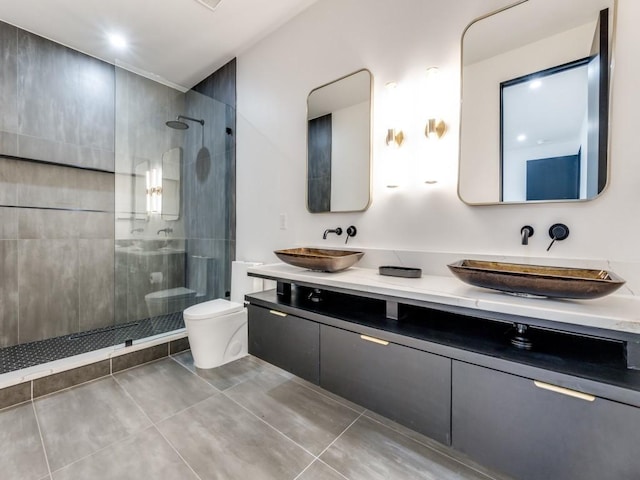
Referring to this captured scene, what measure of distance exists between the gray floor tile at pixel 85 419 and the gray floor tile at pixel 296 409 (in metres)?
0.59

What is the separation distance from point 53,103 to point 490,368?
12.1ft

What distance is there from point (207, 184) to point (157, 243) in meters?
0.73

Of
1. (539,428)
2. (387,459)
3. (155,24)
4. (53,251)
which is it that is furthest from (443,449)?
(155,24)

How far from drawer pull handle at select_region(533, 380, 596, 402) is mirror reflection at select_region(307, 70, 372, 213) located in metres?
1.26

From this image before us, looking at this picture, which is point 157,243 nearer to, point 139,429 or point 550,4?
point 139,429

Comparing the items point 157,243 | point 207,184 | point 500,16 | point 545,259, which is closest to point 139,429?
point 157,243

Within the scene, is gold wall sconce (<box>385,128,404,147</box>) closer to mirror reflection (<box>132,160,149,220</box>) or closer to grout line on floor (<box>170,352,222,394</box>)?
grout line on floor (<box>170,352,222,394</box>)

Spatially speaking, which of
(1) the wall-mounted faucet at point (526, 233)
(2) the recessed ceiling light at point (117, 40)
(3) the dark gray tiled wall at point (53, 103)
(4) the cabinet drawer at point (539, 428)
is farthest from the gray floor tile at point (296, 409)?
(2) the recessed ceiling light at point (117, 40)

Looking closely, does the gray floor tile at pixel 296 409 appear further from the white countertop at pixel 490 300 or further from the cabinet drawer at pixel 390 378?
the white countertop at pixel 490 300

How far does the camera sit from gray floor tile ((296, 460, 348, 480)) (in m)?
1.24

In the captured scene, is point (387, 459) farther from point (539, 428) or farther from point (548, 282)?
point (548, 282)

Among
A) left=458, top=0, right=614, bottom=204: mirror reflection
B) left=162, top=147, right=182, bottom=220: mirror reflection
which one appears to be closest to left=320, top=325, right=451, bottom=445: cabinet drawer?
left=458, top=0, right=614, bottom=204: mirror reflection

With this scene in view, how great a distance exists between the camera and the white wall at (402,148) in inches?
45.6

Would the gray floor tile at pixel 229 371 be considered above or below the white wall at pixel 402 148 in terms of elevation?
below
